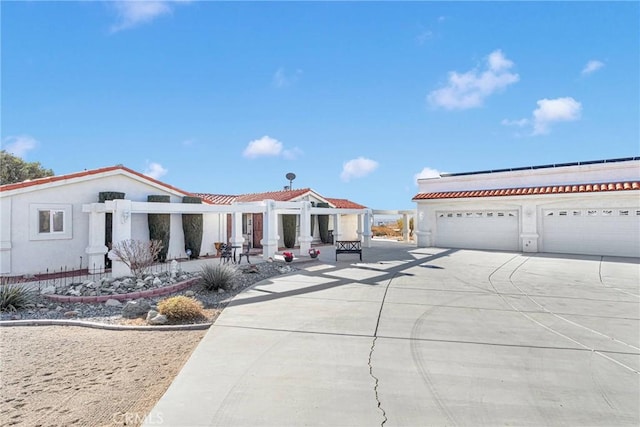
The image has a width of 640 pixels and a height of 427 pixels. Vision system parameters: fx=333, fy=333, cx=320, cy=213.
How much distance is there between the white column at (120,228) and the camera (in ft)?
38.1

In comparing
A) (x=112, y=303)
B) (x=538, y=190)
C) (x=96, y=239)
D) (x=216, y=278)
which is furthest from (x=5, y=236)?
(x=538, y=190)

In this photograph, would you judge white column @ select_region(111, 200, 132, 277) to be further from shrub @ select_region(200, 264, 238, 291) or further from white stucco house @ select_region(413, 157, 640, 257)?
white stucco house @ select_region(413, 157, 640, 257)

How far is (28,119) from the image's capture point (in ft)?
56.6

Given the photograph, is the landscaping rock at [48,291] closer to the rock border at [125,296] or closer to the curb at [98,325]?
the rock border at [125,296]

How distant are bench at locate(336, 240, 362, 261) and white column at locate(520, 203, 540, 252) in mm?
10712

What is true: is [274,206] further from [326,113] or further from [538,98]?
[538,98]

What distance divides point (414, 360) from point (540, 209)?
1938 cm

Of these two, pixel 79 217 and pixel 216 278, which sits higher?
pixel 79 217

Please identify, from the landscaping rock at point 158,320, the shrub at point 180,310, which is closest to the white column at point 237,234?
the shrub at point 180,310

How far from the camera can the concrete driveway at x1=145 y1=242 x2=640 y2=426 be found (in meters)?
3.82

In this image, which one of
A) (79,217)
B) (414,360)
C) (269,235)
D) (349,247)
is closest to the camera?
(414,360)

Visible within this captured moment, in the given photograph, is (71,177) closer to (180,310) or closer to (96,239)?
(96,239)

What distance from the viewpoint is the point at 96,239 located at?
13375mm

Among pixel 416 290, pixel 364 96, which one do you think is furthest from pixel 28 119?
pixel 416 290
